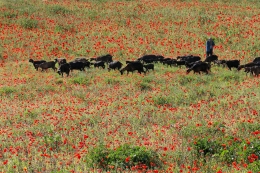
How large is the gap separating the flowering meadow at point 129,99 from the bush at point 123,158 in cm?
7

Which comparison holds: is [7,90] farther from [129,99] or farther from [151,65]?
[151,65]

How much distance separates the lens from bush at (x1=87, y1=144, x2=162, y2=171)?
6969 mm

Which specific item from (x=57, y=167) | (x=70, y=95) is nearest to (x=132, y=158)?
(x=57, y=167)

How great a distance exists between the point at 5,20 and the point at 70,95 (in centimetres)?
2433

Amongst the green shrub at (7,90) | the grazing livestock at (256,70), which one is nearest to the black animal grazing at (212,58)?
the grazing livestock at (256,70)

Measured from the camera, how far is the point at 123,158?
6949 mm

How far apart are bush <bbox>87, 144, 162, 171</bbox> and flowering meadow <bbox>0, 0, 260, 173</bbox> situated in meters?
0.07

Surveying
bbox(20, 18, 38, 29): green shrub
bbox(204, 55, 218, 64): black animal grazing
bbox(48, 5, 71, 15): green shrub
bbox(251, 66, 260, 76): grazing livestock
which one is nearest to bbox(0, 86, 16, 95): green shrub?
bbox(251, 66, 260, 76): grazing livestock

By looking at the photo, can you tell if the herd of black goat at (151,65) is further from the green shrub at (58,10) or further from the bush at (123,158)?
the green shrub at (58,10)

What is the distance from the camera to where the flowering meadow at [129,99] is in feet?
24.5

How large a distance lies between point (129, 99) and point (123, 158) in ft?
20.5

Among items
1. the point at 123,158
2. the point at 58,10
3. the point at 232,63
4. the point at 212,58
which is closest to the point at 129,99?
the point at 123,158

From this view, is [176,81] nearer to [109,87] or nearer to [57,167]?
[109,87]

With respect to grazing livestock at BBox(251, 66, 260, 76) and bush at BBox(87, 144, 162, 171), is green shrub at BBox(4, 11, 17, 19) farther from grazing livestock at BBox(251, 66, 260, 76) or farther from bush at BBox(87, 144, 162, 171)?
bush at BBox(87, 144, 162, 171)
